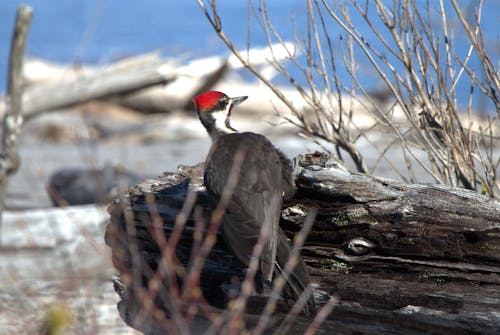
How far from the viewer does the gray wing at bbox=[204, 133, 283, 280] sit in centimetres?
352

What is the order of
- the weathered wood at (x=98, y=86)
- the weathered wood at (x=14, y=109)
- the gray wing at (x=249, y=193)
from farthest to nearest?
the weathered wood at (x=98, y=86) → the weathered wood at (x=14, y=109) → the gray wing at (x=249, y=193)

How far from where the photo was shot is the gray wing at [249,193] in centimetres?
352

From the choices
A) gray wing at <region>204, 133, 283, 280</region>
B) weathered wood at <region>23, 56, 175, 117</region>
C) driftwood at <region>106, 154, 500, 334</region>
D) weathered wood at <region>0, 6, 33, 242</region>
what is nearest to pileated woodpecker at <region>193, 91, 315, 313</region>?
gray wing at <region>204, 133, 283, 280</region>

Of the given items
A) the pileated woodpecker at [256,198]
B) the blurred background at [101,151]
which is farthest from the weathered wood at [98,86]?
the pileated woodpecker at [256,198]

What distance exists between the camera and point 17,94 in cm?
720

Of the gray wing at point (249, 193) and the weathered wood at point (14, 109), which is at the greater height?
the gray wing at point (249, 193)

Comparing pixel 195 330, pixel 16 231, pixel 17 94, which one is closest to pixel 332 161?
pixel 195 330

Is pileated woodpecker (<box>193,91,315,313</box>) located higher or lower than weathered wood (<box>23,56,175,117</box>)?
higher

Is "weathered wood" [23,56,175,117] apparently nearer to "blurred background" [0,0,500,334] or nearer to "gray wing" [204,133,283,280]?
"blurred background" [0,0,500,334]

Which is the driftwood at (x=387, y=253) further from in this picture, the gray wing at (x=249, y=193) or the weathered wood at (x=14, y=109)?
the weathered wood at (x=14, y=109)

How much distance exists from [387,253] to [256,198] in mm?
611

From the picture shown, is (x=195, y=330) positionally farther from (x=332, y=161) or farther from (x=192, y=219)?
(x=332, y=161)

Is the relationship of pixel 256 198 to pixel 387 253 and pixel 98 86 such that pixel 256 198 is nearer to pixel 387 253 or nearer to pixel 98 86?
pixel 387 253

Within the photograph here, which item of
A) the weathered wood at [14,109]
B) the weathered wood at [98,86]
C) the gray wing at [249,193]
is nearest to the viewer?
the gray wing at [249,193]
